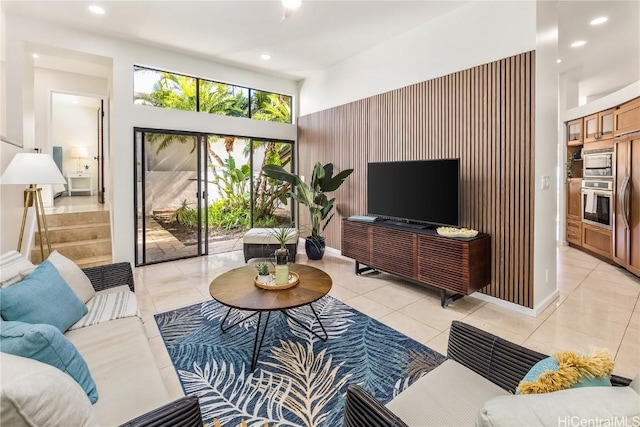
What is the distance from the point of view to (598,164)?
4934 millimetres

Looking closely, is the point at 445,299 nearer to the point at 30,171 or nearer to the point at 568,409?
the point at 568,409

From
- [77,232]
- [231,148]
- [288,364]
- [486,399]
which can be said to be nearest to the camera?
[486,399]

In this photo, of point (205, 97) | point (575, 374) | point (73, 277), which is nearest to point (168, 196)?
point (205, 97)

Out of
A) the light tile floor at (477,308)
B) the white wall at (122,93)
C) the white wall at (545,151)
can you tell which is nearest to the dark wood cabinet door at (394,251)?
the light tile floor at (477,308)

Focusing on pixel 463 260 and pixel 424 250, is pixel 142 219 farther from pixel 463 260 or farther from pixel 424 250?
pixel 463 260

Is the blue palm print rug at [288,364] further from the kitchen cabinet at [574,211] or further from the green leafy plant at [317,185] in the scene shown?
the kitchen cabinet at [574,211]

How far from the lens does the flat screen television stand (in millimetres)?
3389

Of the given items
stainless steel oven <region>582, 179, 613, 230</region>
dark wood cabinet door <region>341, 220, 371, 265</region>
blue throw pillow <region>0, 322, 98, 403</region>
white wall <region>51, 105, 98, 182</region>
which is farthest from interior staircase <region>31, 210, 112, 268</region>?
stainless steel oven <region>582, 179, 613, 230</region>

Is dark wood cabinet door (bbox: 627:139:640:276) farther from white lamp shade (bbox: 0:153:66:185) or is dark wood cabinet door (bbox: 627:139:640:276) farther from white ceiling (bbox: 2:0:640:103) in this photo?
white lamp shade (bbox: 0:153:66:185)

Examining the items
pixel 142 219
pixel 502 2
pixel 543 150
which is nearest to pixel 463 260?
pixel 543 150

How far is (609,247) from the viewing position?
4.70 m

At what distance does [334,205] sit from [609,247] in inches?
172

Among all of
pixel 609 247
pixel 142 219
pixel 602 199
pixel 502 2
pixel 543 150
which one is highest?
pixel 502 2

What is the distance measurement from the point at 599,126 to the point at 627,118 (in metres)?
0.70
